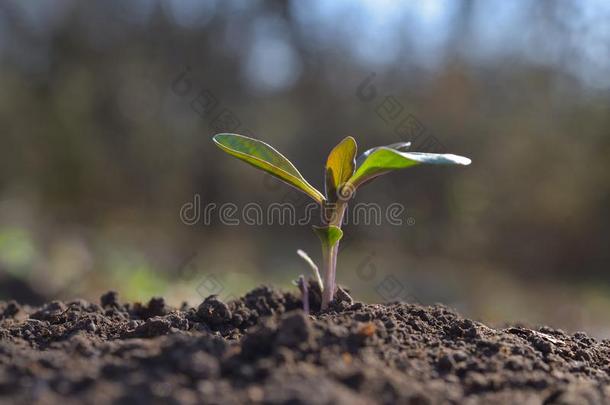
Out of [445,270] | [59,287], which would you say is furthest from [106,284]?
[445,270]

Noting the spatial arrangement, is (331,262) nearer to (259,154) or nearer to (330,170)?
(330,170)

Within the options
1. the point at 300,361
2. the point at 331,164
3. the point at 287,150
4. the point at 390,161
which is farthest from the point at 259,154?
the point at 287,150

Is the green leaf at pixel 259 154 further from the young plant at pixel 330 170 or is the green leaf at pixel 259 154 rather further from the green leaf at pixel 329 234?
the green leaf at pixel 329 234

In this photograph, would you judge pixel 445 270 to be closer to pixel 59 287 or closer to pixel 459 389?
pixel 59 287

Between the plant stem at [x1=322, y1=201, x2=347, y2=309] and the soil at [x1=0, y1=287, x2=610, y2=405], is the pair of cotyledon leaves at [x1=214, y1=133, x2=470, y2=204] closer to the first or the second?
the plant stem at [x1=322, y1=201, x2=347, y2=309]

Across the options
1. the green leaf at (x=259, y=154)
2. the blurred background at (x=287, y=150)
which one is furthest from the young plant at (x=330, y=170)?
the blurred background at (x=287, y=150)

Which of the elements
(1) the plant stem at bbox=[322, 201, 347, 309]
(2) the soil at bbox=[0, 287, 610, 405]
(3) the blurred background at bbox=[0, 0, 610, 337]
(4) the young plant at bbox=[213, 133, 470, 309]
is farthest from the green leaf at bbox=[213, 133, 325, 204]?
(3) the blurred background at bbox=[0, 0, 610, 337]
